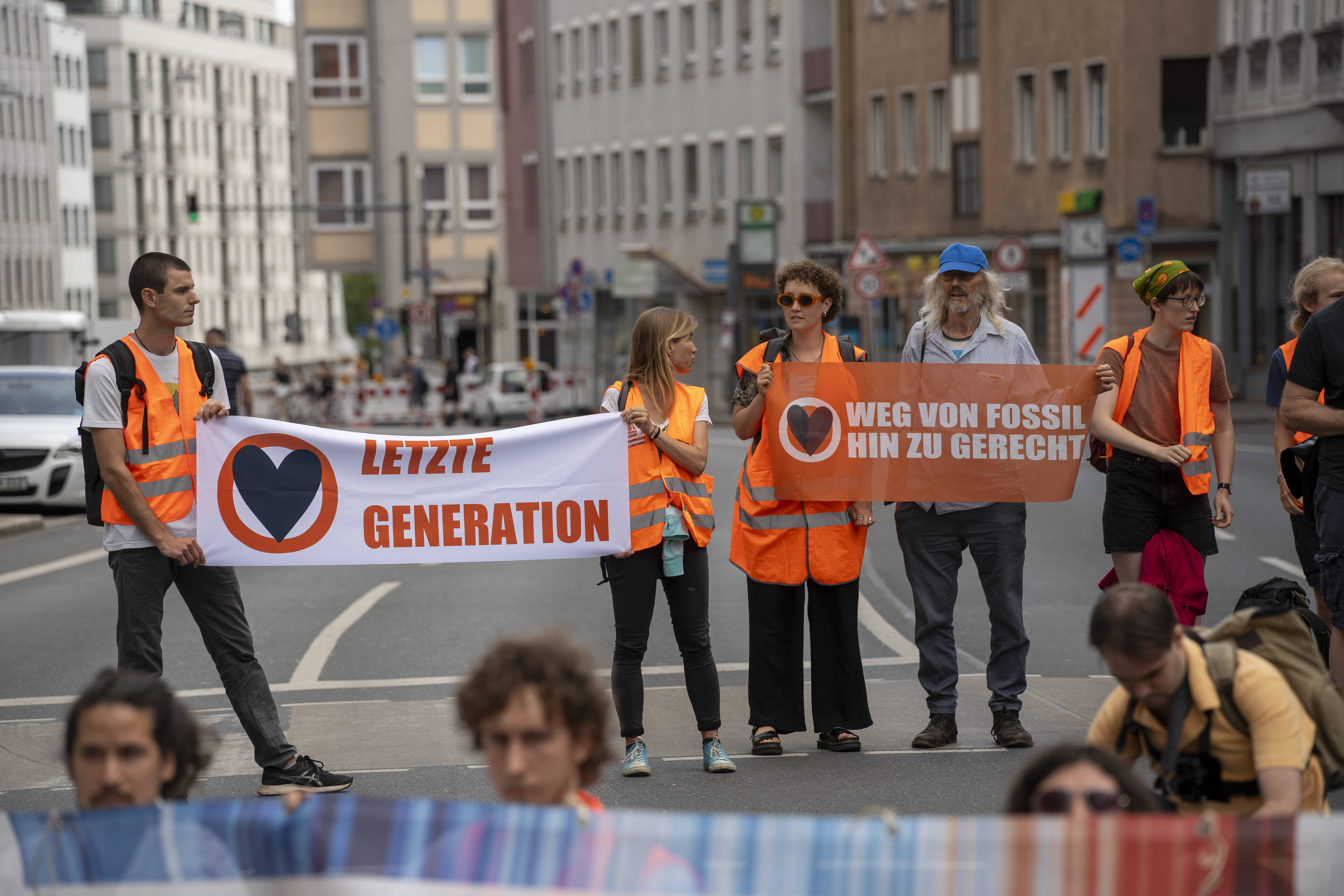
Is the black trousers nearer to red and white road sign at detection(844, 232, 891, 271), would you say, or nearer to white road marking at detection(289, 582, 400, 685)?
white road marking at detection(289, 582, 400, 685)

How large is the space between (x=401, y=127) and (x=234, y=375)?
2960 inches

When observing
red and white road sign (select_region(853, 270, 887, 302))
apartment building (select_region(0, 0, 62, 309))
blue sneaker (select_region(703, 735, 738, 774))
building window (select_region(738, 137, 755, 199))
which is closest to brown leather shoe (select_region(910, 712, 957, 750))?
blue sneaker (select_region(703, 735, 738, 774))

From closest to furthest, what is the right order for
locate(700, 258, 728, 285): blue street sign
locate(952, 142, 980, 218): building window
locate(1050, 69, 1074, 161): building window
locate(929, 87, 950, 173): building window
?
locate(1050, 69, 1074, 161): building window, locate(952, 142, 980, 218): building window, locate(929, 87, 950, 173): building window, locate(700, 258, 728, 285): blue street sign

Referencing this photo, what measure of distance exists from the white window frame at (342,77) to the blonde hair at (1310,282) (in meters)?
84.7

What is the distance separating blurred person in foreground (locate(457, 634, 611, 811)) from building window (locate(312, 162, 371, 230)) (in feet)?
285

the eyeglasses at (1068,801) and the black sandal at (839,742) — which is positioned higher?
the eyeglasses at (1068,801)

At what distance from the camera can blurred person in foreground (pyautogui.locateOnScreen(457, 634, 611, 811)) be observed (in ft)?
12.0

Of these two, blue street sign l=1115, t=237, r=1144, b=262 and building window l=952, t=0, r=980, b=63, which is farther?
building window l=952, t=0, r=980, b=63

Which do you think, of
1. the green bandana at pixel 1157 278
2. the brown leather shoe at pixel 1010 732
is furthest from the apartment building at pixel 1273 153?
the brown leather shoe at pixel 1010 732

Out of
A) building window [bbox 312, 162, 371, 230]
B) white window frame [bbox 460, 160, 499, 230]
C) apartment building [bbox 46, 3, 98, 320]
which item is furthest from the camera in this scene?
apartment building [bbox 46, 3, 98, 320]

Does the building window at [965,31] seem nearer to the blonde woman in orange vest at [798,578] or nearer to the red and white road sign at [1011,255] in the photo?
the red and white road sign at [1011,255]

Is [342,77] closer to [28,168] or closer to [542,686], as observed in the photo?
[28,168]

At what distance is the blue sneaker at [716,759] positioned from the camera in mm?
7559

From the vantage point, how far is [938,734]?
7.94 meters
